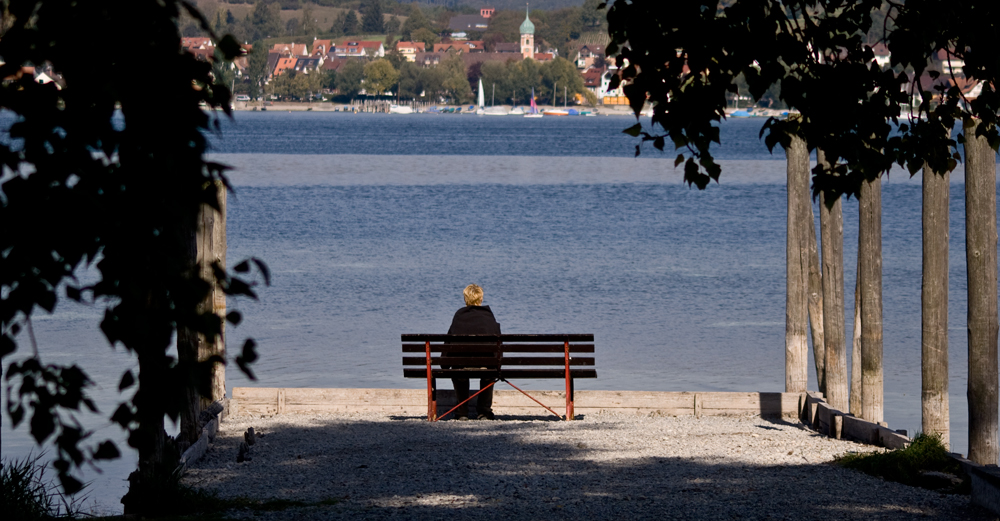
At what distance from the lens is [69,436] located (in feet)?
10.2

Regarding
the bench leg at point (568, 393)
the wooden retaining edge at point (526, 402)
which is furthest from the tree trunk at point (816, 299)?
the bench leg at point (568, 393)

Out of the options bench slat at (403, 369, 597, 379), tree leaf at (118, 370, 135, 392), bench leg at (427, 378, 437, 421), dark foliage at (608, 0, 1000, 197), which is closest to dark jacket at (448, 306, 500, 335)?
bench slat at (403, 369, 597, 379)

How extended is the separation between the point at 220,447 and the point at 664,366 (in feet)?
30.2

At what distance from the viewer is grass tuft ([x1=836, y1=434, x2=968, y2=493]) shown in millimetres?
8070

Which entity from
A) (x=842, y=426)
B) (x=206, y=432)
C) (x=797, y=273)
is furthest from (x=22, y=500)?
(x=797, y=273)

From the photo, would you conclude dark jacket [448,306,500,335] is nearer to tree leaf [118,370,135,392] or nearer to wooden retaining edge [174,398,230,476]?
wooden retaining edge [174,398,230,476]

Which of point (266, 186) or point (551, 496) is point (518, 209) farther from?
point (551, 496)

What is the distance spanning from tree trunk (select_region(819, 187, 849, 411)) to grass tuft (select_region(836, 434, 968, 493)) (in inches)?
99.4

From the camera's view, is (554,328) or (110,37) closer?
(110,37)

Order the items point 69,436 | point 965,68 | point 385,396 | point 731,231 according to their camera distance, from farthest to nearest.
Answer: point 731,231 → point 385,396 → point 965,68 → point 69,436

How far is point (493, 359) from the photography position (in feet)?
35.6

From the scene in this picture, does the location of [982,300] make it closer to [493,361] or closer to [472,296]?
[493,361]

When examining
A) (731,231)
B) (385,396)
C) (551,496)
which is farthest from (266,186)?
(551,496)

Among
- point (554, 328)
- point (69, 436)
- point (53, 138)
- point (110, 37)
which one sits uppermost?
point (110, 37)
